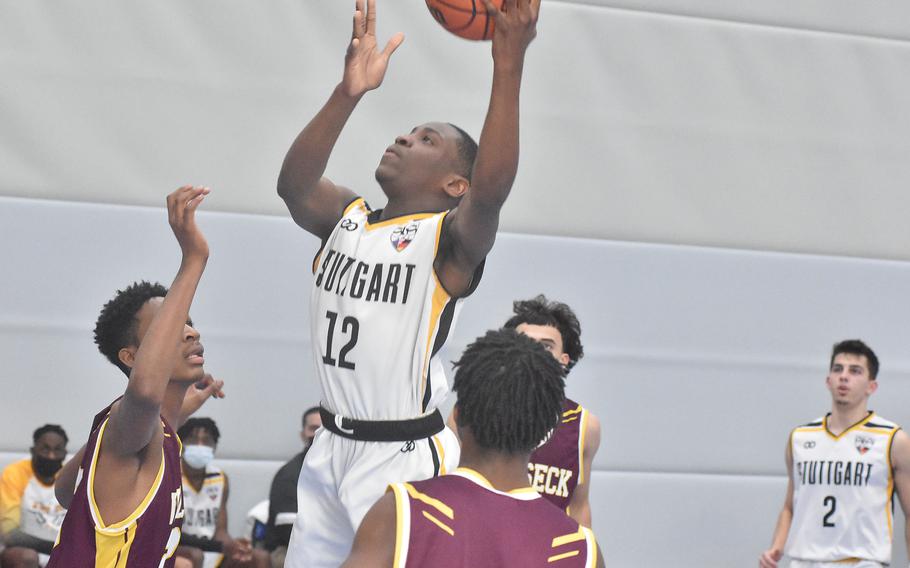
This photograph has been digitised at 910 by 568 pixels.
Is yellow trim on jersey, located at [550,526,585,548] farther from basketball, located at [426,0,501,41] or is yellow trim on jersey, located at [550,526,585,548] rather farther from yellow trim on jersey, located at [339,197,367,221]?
basketball, located at [426,0,501,41]

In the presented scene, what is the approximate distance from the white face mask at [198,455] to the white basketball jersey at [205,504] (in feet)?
0.30

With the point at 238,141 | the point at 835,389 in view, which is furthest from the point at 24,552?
the point at 835,389

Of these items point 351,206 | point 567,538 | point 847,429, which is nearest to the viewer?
point 567,538


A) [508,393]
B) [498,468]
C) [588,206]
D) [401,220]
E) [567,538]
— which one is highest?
[588,206]

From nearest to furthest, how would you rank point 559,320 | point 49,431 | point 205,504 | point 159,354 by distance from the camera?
point 159,354
point 559,320
point 49,431
point 205,504

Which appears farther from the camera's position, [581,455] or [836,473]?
[836,473]

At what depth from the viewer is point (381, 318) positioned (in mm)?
3105

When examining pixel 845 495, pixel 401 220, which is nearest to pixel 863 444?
pixel 845 495

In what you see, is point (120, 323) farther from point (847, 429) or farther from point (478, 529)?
point (847, 429)

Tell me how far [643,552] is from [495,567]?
15.4 ft

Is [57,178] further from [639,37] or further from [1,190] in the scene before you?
[639,37]

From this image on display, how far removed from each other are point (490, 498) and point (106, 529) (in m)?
0.92

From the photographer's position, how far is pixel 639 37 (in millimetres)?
6648

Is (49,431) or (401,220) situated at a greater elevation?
(401,220)
